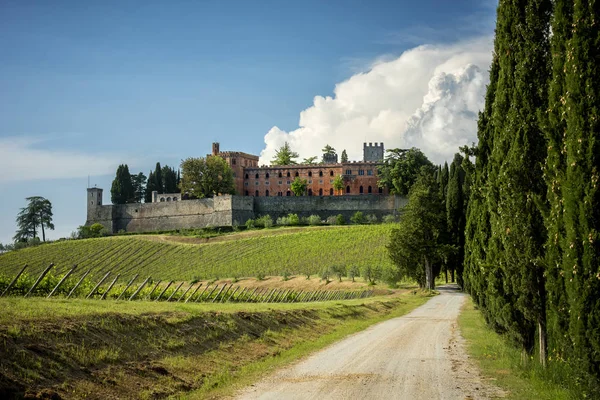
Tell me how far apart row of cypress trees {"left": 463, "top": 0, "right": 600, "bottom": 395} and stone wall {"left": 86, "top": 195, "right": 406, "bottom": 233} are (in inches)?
3345

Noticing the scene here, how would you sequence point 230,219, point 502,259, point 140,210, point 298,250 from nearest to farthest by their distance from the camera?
point 502,259 → point 298,250 → point 230,219 → point 140,210

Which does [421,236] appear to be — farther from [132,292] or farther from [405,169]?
[405,169]

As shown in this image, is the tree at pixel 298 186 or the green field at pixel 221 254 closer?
→ the green field at pixel 221 254

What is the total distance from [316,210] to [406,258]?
5936cm

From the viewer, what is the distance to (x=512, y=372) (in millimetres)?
13008

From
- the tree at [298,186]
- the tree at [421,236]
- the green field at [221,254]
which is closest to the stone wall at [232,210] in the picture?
the tree at [298,186]

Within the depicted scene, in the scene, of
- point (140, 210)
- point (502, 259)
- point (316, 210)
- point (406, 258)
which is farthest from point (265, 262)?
point (502, 259)

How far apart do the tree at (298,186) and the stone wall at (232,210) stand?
9.49m

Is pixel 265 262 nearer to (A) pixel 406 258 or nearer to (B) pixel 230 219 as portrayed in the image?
(A) pixel 406 258

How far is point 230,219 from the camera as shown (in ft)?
331

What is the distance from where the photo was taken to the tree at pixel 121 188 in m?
115

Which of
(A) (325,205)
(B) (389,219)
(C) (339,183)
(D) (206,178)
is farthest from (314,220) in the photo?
(D) (206,178)

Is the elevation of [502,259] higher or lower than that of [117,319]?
higher

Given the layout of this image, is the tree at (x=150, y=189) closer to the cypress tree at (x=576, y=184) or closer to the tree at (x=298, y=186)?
the tree at (x=298, y=186)
